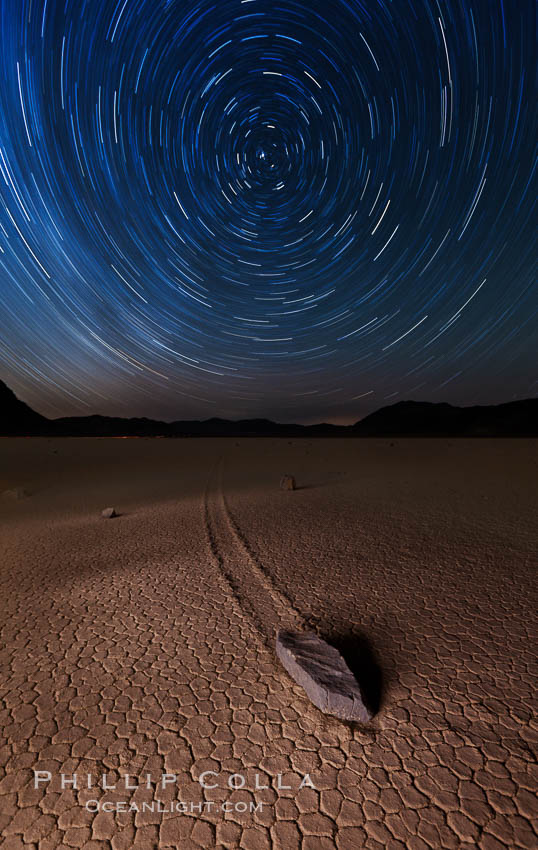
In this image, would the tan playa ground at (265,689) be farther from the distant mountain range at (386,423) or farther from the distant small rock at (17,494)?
the distant mountain range at (386,423)

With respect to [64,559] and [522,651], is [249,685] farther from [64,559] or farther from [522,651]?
[64,559]

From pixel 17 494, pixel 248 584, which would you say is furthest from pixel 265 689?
pixel 17 494

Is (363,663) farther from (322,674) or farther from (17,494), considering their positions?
(17,494)

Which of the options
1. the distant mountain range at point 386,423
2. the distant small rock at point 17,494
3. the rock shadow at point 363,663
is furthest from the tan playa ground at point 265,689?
the distant mountain range at point 386,423

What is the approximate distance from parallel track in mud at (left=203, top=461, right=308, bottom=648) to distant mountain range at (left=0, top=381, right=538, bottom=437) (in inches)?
3575

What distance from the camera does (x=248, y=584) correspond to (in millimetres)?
→ 6012

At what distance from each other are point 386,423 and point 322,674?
484 ft

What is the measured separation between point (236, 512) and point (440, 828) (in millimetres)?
9090

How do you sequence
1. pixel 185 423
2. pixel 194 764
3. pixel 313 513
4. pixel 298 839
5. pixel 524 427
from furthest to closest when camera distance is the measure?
pixel 185 423, pixel 524 427, pixel 313 513, pixel 194 764, pixel 298 839

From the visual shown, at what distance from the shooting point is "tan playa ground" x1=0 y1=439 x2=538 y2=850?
2.37 m

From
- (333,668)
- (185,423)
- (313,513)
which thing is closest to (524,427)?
(313,513)

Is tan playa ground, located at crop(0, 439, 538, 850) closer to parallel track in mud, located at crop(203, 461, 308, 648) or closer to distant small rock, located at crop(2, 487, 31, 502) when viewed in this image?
parallel track in mud, located at crop(203, 461, 308, 648)

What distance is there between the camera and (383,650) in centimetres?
409

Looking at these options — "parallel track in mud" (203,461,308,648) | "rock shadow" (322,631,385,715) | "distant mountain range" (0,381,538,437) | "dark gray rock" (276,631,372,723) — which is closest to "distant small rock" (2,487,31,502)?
"parallel track in mud" (203,461,308,648)
